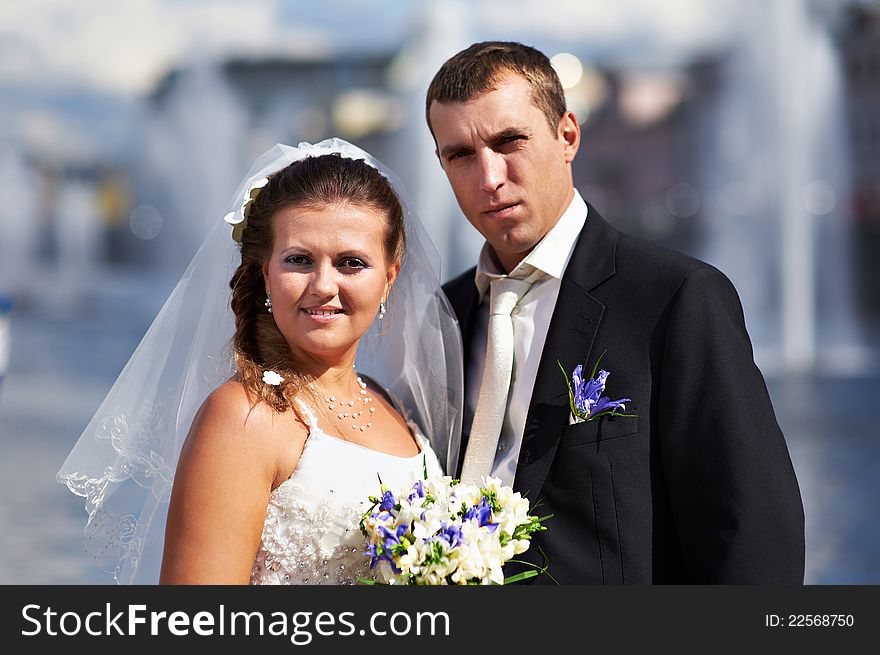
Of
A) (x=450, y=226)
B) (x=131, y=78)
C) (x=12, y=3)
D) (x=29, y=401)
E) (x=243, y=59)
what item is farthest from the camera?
(x=243, y=59)

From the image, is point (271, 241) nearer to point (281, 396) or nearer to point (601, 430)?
point (281, 396)

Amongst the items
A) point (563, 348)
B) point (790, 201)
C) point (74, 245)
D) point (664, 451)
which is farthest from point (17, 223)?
point (664, 451)

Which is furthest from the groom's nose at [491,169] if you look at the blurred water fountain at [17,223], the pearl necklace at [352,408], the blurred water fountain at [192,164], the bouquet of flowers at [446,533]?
the blurred water fountain at [17,223]

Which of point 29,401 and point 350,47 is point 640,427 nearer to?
point 29,401

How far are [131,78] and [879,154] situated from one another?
2730 centimetres

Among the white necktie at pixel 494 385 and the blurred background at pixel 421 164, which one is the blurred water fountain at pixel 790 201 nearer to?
the blurred background at pixel 421 164

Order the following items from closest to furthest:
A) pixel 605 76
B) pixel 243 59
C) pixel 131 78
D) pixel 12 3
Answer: pixel 12 3 → pixel 131 78 → pixel 243 59 → pixel 605 76

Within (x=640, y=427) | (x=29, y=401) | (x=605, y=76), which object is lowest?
(x=640, y=427)

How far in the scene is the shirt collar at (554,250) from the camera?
362 cm

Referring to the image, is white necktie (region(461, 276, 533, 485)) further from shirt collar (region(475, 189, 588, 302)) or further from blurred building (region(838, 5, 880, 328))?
blurred building (region(838, 5, 880, 328))

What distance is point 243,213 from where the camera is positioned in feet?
11.7

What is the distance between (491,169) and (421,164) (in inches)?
572

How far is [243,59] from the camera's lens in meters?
45.7

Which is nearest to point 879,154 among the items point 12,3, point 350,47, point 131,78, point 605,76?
point 605,76
